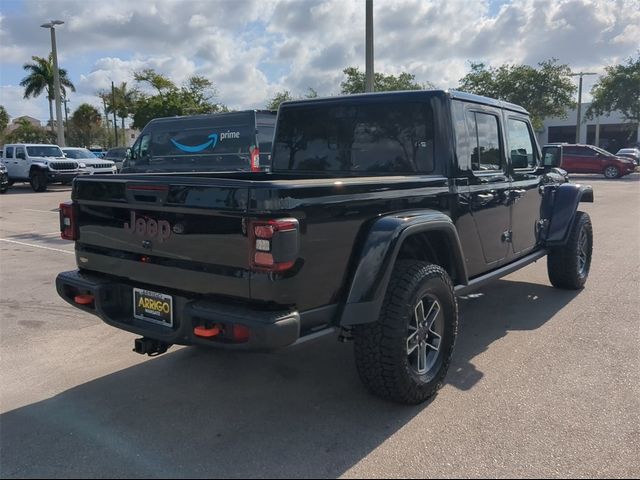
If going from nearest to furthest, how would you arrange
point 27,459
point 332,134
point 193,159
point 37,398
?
point 27,459 < point 37,398 < point 332,134 < point 193,159

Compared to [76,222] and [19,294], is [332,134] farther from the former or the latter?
[19,294]

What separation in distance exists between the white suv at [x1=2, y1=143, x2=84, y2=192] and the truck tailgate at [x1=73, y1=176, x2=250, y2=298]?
19891 mm

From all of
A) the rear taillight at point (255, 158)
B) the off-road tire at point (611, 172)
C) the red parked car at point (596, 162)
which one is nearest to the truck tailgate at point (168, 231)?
the rear taillight at point (255, 158)

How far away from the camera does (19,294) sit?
Answer: 20.8ft

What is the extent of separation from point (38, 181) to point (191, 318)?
21.7 m

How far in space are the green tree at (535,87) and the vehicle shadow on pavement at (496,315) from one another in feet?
93.9

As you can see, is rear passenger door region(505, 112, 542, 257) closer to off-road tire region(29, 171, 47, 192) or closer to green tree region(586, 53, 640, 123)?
off-road tire region(29, 171, 47, 192)

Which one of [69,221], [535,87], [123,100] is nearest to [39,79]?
[123,100]

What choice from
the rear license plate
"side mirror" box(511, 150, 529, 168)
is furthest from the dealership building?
the rear license plate

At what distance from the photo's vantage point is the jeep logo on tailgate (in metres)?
3.25

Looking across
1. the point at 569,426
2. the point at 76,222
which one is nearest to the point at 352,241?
the point at 569,426

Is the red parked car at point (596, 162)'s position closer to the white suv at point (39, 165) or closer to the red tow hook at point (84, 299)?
the white suv at point (39, 165)

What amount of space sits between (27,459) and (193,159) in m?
9.84

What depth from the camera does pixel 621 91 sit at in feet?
115
